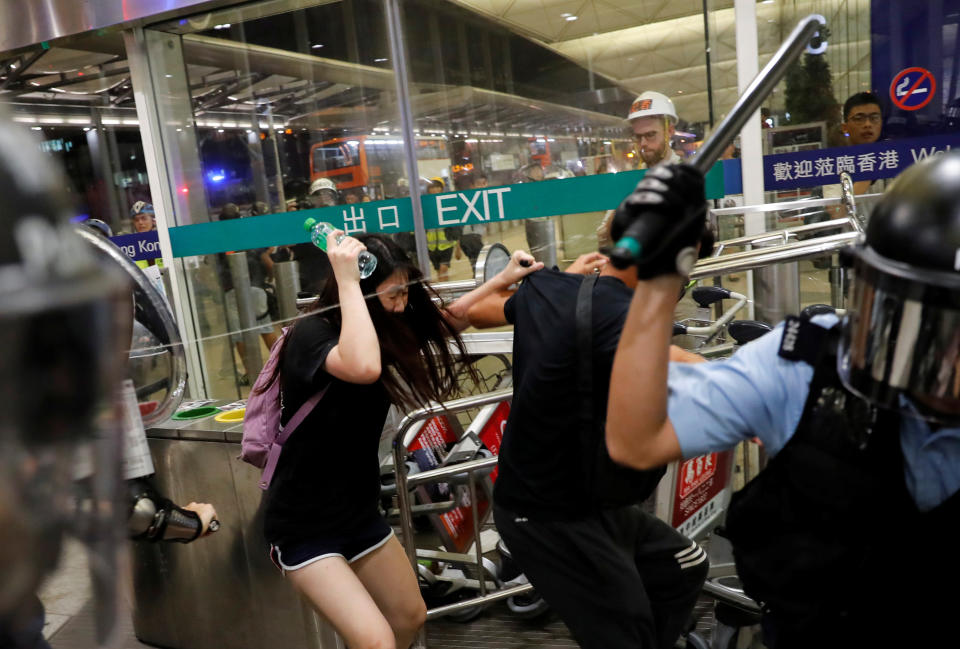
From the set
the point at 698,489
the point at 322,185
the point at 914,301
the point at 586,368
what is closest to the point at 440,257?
the point at 322,185

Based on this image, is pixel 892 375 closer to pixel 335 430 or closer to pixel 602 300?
pixel 602 300

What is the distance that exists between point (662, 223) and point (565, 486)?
3.31ft

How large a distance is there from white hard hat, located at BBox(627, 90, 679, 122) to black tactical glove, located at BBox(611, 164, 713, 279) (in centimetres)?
318

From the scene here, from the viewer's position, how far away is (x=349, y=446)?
2.12m

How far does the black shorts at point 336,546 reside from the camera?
2051mm

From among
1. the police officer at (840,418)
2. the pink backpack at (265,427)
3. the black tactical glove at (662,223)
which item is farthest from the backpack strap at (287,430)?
the black tactical glove at (662,223)

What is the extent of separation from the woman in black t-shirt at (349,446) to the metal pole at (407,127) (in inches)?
93.2

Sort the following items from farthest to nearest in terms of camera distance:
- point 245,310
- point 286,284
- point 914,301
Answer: point 245,310
point 286,284
point 914,301

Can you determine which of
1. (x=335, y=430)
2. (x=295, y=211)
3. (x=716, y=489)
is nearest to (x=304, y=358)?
(x=335, y=430)

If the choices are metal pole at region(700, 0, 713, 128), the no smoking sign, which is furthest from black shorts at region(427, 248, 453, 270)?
the no smoking sign

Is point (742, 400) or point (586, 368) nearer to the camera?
point (742, 400)

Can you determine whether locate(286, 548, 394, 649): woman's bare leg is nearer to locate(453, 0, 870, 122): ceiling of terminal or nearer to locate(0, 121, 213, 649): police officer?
locate(0, 121, 213, 649): police officer

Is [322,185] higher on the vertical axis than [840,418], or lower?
higher

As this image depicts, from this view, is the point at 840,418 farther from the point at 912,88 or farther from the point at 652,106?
the point at 912,88
